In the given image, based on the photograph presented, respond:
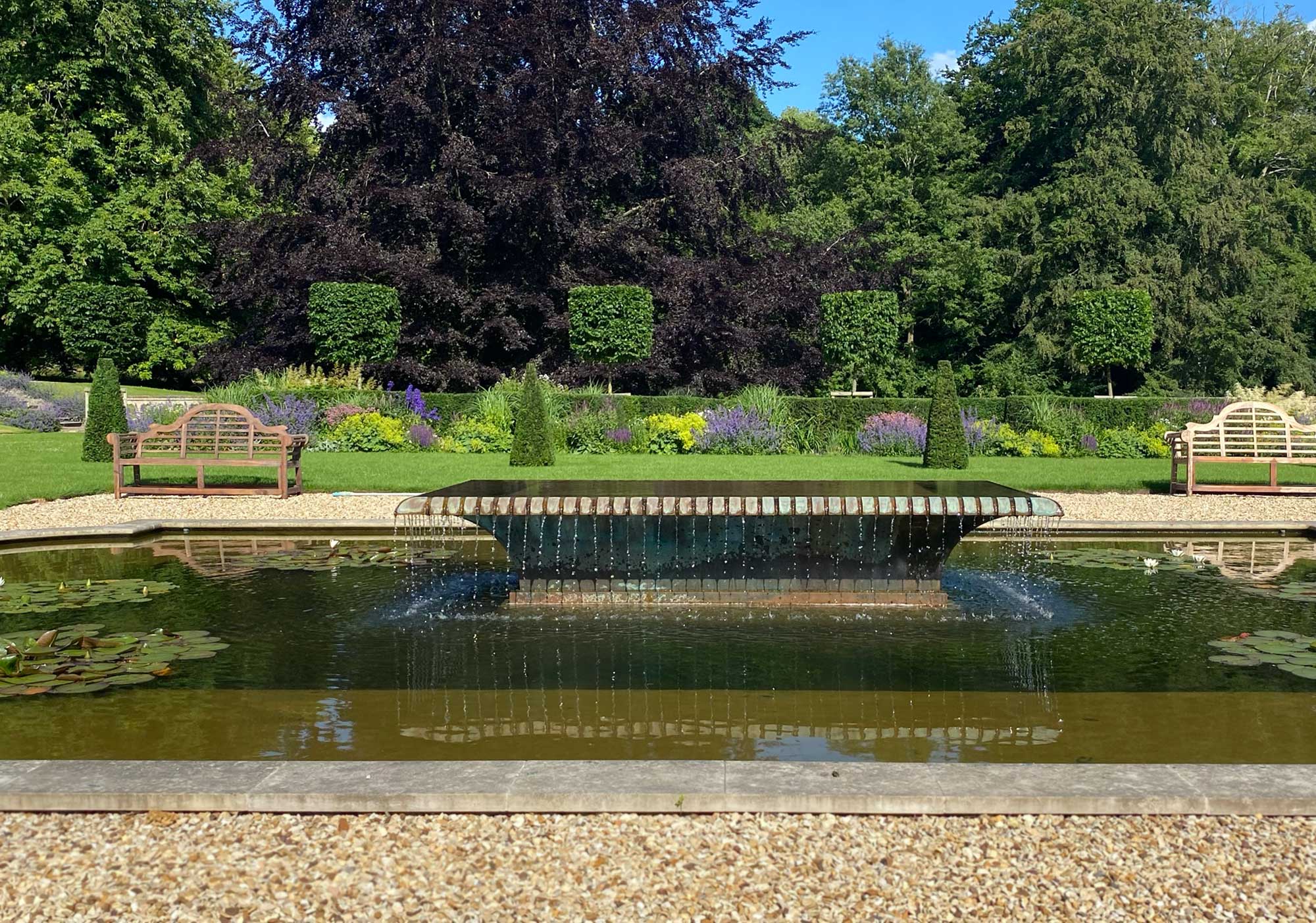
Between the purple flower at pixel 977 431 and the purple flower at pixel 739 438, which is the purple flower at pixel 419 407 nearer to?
the purple flower at pixel 739 438

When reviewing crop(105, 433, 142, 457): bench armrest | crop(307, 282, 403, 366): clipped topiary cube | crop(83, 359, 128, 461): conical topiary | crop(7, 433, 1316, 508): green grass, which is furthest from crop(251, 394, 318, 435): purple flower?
crop(105, 433, 142, 457): bench armrest

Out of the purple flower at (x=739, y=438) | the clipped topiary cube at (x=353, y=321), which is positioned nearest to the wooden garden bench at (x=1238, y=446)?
the purple flower at (x=739, y=438)

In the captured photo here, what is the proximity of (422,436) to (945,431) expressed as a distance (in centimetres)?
899

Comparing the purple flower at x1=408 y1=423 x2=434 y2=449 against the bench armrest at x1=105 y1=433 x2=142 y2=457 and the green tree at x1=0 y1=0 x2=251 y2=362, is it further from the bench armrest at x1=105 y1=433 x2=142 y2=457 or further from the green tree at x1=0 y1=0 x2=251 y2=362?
the green tree at x1=0 y1=0 x2=251 y2=362

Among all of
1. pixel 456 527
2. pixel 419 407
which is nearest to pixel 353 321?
pixel 419 407

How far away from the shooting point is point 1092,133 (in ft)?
111

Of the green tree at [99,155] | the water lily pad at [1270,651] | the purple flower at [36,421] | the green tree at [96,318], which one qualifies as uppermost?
the green tree at [99,155]

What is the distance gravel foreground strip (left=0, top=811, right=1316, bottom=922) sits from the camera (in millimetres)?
3363

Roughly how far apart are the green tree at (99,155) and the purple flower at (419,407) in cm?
1442

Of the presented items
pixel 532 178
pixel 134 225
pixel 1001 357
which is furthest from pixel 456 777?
pixel 134 225

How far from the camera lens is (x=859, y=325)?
25750 mm

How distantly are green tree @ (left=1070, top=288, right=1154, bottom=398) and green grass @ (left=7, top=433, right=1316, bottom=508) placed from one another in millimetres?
7176

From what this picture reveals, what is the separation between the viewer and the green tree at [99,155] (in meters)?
33.7

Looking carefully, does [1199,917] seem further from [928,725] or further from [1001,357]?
[1001,357]
